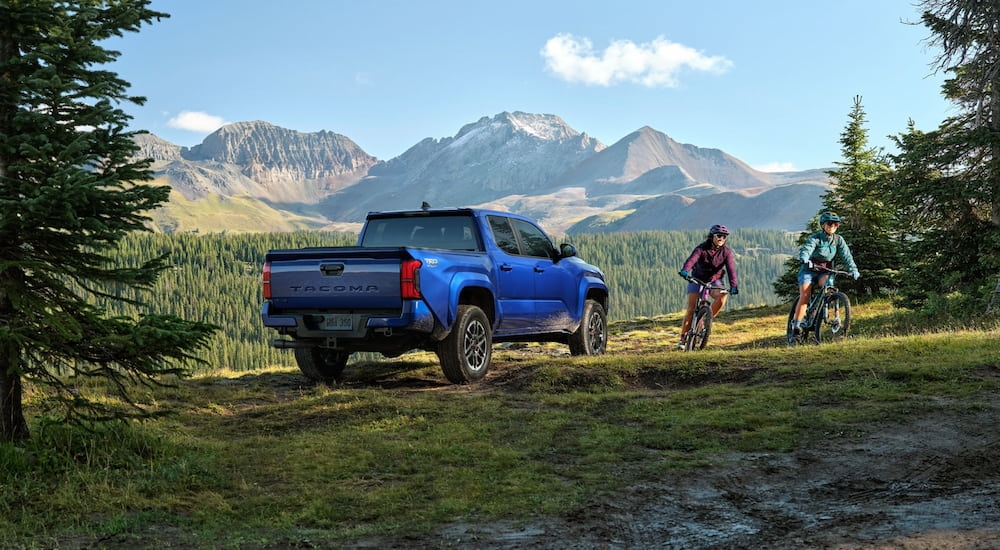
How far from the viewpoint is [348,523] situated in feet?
16.4

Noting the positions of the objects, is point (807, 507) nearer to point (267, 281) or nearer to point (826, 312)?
point (267, 281)

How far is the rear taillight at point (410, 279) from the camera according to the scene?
31.3 ft

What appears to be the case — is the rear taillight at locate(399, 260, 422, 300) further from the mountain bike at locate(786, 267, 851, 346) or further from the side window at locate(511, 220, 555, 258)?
the mountain bike at locate(786, 267, 851, 346)

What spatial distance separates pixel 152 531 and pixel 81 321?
2.33 meters

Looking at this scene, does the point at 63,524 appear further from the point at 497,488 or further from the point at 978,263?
the point at 978,263

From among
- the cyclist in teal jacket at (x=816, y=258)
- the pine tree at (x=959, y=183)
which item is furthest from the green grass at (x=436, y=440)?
the pine tree at (x=959, y=183)

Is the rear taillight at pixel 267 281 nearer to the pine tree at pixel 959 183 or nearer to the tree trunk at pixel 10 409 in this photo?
the tree trunk at pixel 10 409

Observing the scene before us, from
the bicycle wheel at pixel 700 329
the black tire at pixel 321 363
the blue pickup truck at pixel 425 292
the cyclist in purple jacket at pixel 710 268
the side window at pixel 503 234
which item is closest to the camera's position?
the blue pickup truck at pixel 425 292

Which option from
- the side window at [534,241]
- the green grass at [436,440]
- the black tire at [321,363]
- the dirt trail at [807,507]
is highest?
the side window at [534,241]

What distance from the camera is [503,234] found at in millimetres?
11898

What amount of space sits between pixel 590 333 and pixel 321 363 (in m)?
4.90

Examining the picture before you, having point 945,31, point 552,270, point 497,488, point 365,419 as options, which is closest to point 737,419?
point 497,488

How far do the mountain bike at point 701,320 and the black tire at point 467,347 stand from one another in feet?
15.1

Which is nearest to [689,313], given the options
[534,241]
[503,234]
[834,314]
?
[834,314]
